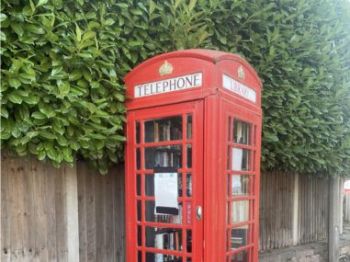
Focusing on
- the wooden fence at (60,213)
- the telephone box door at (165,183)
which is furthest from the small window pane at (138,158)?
the wooden fence at (60,213)

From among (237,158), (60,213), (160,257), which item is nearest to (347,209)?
(237,158)

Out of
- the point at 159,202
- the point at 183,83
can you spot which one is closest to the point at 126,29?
the point at 183,83

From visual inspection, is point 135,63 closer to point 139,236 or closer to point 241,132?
point 241,132

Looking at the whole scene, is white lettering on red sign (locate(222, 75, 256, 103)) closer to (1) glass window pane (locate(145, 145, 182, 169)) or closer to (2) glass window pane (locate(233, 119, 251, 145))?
(2) glass window pane (locate(233, 119, 251, 145))

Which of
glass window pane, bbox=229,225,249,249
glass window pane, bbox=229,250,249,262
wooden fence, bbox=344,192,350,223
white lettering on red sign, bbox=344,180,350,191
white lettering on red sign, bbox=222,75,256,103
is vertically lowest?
wooden fence, bbox=344,192,350,223

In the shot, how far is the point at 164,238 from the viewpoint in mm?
2740

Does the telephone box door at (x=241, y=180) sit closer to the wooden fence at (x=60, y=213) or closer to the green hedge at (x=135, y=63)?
the green hedge at (x=135, y=63)

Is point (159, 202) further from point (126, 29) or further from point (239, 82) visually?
point (126, 29)

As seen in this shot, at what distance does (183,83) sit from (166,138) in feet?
1.41

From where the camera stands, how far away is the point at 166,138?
2682mm

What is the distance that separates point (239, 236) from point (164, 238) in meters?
0.59

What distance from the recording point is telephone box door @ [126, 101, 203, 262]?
2480 mm

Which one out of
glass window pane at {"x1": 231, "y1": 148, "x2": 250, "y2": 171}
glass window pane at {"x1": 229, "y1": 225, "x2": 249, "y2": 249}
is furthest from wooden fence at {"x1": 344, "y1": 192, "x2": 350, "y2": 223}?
glass window pane at {"x1": 231, "y1": 148, "x2": 250, "y2": 171}

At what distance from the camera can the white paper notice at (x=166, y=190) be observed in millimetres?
2604
